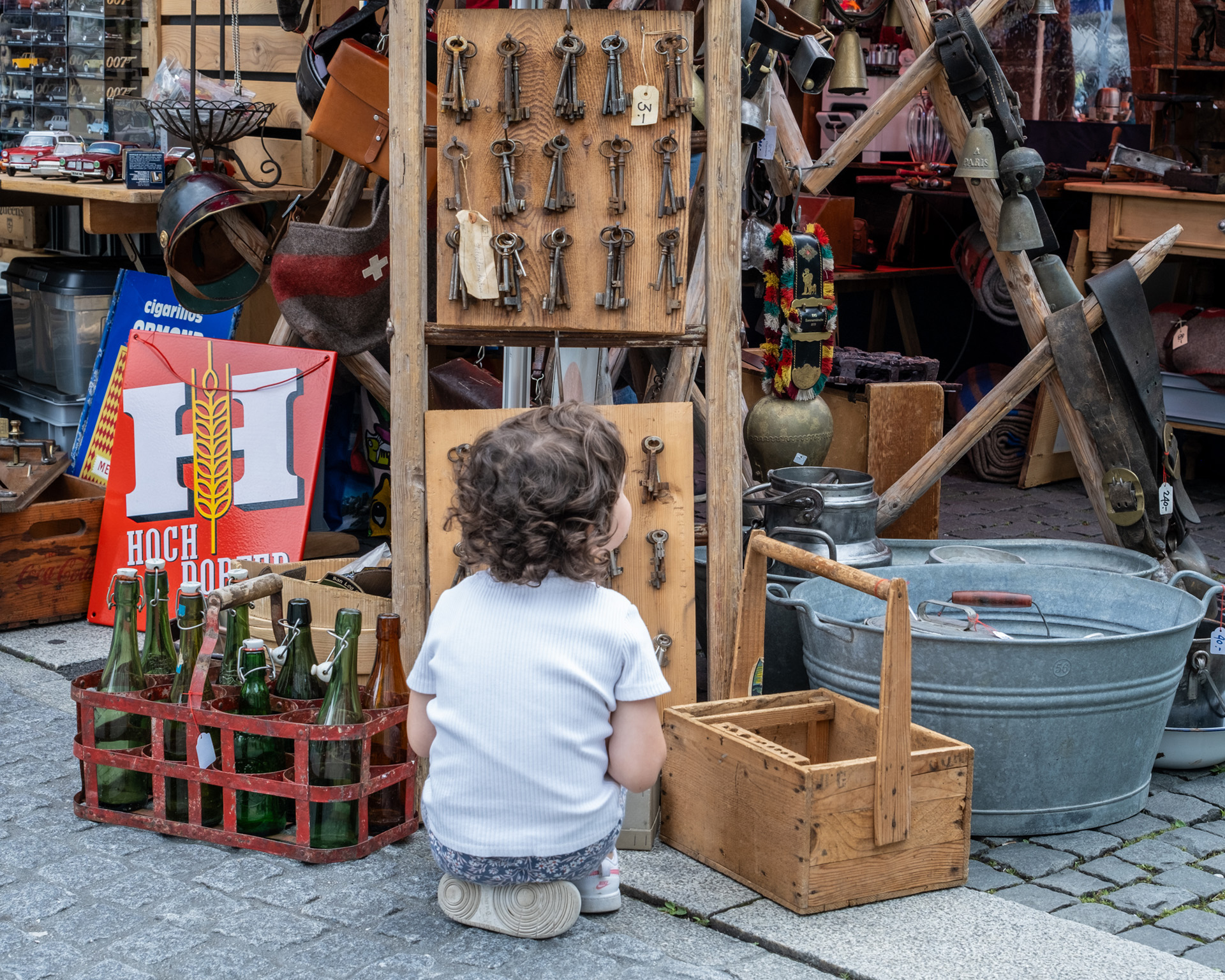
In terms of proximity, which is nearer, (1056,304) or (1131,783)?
(1131,783)

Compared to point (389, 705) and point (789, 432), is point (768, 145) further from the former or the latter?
point (389, 705)

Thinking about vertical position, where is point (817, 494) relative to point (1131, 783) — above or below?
above

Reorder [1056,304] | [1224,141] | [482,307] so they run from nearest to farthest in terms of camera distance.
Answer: [482,307], [1056,304], [1224,141]

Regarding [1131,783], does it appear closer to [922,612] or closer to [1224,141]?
[922,612]

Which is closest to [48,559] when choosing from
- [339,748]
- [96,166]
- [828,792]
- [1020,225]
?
[96,166]

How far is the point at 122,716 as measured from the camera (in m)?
3.35

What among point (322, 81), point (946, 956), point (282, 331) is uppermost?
point (322, 81)

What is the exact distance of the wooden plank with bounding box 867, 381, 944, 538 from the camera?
525cm

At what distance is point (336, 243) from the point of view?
14.4ft

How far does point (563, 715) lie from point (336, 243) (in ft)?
7.48

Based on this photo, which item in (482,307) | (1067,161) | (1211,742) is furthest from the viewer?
(1067,161)

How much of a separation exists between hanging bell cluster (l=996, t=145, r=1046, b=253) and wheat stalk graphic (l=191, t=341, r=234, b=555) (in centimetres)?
259

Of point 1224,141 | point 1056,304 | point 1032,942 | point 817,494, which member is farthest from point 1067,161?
point 1032,942

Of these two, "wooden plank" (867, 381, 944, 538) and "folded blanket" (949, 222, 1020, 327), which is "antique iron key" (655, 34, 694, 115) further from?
"folded blanket" (949, 222, 1020, 327)
